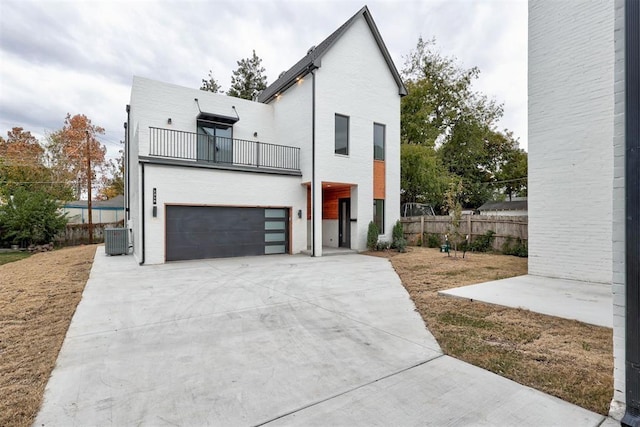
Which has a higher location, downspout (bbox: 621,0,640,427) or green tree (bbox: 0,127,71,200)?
green tree (bbox: 0,127,71,200)

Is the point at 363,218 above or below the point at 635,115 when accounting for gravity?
below

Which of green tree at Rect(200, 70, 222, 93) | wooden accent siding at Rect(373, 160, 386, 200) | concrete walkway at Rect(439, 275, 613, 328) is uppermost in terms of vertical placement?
green tree at Rect(200, 70, 222, 93)

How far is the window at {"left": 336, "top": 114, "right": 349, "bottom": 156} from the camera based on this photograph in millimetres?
12328

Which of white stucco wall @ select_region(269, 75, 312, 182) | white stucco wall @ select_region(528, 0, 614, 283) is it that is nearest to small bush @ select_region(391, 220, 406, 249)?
white stucco wall @ select_region(269, 75, 312, 182)

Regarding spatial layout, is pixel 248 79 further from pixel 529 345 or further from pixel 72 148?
pixel 529 345

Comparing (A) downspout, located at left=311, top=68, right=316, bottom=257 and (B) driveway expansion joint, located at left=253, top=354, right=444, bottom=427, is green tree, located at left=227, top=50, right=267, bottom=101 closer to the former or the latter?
(A) downspout, located at left=311, top=68, right=316, bottom=257

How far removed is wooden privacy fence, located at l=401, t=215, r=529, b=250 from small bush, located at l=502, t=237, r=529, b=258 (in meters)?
0.12

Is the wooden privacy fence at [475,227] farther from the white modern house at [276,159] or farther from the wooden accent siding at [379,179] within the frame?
the wooden accent siding at [379,179]

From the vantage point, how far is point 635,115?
2010mm

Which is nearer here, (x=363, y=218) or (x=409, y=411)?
(x=409, y=411)

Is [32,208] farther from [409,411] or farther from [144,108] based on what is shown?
[409,411]

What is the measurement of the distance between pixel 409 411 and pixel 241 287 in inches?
191

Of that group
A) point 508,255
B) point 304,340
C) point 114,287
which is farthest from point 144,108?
point 508,255

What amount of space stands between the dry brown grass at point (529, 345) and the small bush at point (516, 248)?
687 centimetres
